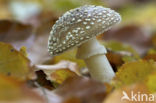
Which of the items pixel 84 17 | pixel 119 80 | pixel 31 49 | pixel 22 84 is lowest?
pixel 22 84

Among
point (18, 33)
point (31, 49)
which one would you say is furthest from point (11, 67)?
point (18, 33)

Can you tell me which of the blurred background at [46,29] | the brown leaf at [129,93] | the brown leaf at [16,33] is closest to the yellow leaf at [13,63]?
the brown leaf at [129,93]

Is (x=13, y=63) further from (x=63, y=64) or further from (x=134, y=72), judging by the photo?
(x=134, y=72)

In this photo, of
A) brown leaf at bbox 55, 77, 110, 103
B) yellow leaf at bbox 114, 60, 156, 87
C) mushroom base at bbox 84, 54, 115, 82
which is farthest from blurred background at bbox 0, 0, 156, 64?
brown leaf at bbox 55, 77, 110, 103

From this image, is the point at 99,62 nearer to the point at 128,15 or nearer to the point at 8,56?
the point at 8,56

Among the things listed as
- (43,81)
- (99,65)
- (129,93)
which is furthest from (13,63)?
(129,93)
